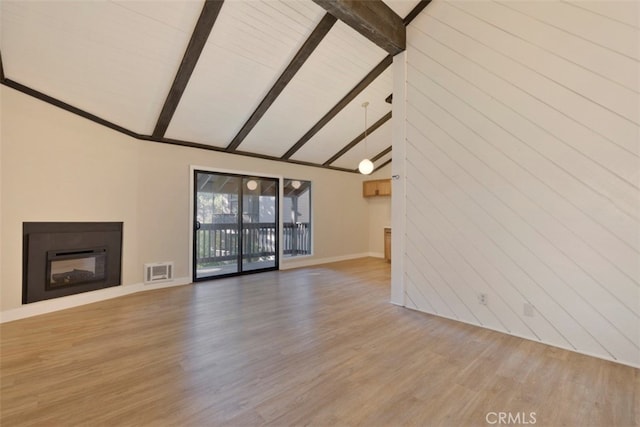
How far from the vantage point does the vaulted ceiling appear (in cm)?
281

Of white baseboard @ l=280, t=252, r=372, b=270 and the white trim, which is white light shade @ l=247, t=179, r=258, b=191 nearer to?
white baseboard @ l=280, t=252, r=372, b=270

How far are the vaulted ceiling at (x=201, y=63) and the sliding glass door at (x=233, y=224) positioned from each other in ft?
2.71

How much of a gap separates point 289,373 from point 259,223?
4.16 m

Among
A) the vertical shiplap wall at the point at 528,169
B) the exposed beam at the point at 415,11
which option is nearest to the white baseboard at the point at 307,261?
the vertical shiplap wall at the point at 528,169

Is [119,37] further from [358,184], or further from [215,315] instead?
A: [358,184]

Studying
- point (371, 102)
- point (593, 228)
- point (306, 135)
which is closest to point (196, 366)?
point (593, 228)

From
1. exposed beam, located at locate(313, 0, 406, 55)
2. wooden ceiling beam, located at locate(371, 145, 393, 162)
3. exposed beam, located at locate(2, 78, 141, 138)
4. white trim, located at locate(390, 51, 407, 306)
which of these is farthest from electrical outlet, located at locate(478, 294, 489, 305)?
exposed beam, located at locate(2, 78, 141, 138)

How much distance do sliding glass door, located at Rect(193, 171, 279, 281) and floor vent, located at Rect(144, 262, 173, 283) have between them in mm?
446

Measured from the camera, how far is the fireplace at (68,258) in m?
3.33

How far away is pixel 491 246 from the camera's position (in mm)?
3000

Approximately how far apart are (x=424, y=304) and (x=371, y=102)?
11.8 ft

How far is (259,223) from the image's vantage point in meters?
6.02

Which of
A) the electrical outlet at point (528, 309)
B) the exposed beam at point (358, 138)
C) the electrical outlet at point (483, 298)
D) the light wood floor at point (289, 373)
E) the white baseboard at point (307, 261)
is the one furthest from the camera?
the white baseboard at point (307, 261)

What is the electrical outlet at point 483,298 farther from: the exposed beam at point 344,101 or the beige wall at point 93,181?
the beige wall at point 93,181
